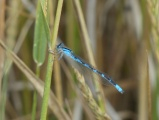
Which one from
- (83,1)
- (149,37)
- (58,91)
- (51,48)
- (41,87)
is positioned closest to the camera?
(51,48)

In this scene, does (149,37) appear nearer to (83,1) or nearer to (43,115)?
(83,1)

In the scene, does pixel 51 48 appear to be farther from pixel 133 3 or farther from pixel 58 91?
pixel 133 3

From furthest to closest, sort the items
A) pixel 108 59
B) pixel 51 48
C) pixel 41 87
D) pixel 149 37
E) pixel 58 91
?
pixel 108 59, pixel 149 37, pixel 58 91, pixel 41 87, pixel 51 48

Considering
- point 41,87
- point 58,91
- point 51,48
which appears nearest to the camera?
point 51,48

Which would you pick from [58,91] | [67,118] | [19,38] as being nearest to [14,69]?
[19,38]

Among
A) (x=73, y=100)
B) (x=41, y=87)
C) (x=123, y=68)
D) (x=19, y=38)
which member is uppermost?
(x=19, y=38)

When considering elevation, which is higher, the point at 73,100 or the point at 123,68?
the point at 123,68

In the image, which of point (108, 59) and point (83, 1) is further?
point (108, 59)

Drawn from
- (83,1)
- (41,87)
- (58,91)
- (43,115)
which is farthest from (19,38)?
(43,115)

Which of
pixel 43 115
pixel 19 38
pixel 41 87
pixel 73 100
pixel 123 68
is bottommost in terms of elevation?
pixel 43 115
